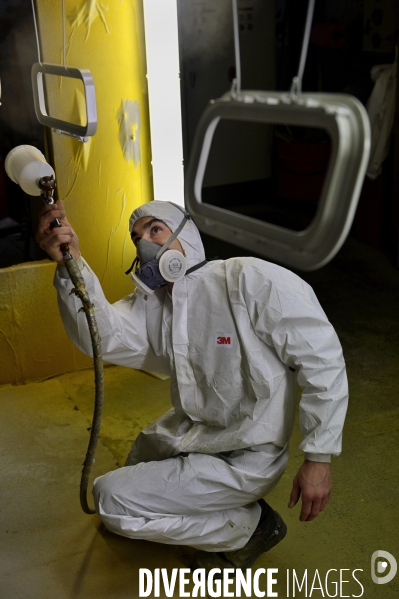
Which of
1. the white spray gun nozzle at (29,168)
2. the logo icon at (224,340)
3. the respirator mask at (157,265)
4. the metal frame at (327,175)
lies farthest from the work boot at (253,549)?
the metal frame at (327,175)

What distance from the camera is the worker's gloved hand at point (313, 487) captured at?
183cm

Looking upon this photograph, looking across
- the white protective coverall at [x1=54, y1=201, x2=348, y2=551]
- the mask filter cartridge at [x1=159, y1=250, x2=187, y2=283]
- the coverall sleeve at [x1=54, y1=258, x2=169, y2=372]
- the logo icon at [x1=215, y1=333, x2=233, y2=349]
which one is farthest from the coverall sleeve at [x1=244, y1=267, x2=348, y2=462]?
the coverall sleeve at [x1=54, y1=258, x2=169, y2=372]

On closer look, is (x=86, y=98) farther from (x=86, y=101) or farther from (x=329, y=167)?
(x=329, y=167)

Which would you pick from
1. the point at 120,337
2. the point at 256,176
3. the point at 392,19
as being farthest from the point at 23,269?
the point at 256,176

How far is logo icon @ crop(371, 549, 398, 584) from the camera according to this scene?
205cm

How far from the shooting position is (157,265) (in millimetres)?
1934

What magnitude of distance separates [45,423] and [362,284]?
237 centimetres

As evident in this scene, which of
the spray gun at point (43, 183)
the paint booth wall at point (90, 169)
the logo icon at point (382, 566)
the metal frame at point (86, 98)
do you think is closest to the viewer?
the metal frame at point (86, 98)

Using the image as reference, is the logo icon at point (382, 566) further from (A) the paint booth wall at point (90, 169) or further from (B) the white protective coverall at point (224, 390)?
(A) the paint booth wall at point (90, 169)

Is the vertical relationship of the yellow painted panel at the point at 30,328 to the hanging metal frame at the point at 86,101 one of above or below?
below

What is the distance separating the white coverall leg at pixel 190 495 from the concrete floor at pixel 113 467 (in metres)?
0.23

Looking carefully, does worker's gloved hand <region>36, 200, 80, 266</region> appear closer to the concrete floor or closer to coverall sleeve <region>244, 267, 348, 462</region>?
coverall sleeve <region>244, 267, 348, 462</region>

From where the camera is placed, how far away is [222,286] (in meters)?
1.97

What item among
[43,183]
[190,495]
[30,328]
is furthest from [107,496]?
[30,328]
